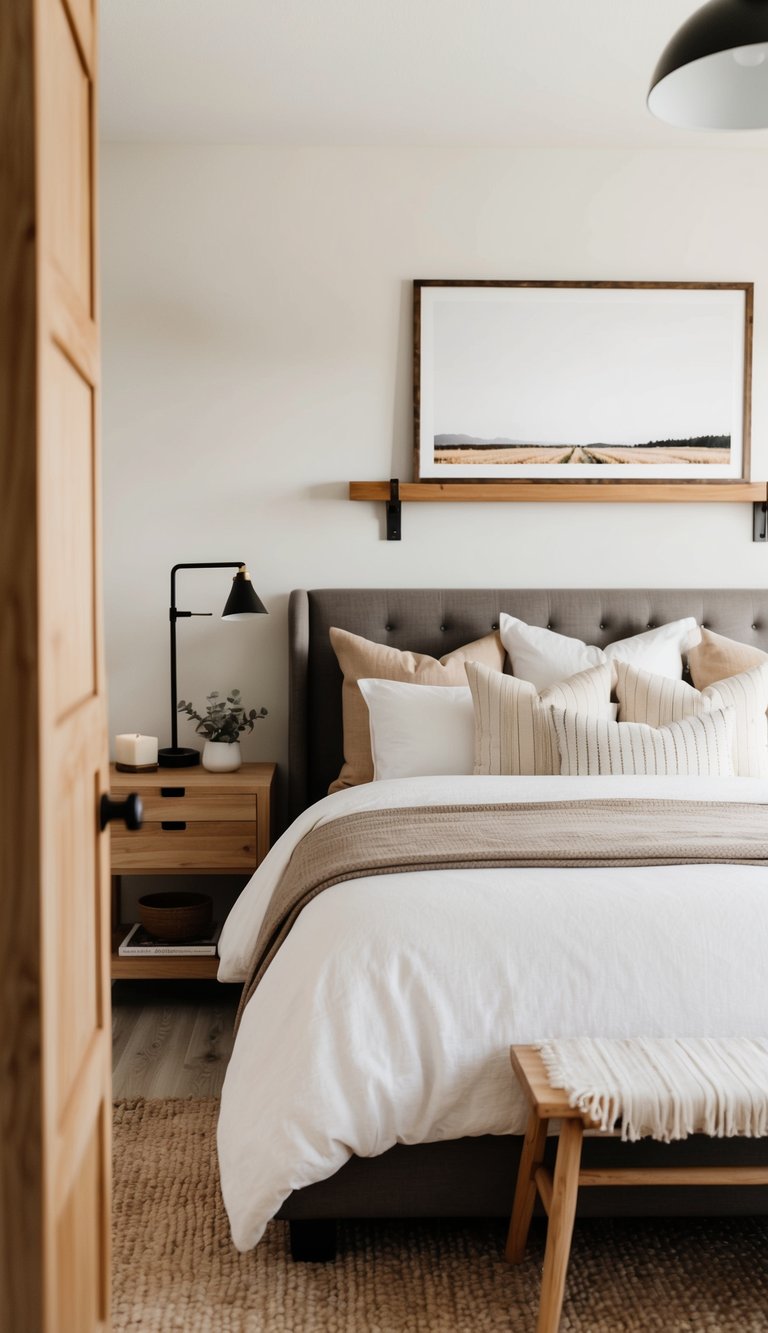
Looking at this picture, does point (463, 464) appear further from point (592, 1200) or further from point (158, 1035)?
point (592, 1200)

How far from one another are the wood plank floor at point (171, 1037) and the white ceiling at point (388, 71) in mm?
Answer: 2709

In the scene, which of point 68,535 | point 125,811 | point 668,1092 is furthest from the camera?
point 668,1092

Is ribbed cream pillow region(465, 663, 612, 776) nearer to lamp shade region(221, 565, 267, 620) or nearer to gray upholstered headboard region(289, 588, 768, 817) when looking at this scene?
gray upholstered headboard region(289, 588, 768, 817)

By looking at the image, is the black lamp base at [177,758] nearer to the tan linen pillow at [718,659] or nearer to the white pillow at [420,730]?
the white pillow at [420,730]

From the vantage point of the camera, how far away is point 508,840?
2258 mm

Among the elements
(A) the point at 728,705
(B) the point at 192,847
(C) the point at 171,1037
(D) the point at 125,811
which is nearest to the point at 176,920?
(B) the point at 192,847

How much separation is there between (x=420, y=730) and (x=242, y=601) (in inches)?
26.7

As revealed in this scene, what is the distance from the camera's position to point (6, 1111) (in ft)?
3.02

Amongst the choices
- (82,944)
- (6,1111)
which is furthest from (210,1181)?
(6,1111)

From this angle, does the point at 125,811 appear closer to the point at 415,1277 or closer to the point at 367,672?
the point at 415,1277

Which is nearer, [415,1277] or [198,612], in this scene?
[415,1277]

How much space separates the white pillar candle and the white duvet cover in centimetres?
153

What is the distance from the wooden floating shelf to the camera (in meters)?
3.69

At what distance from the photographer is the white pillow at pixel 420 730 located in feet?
10.4
